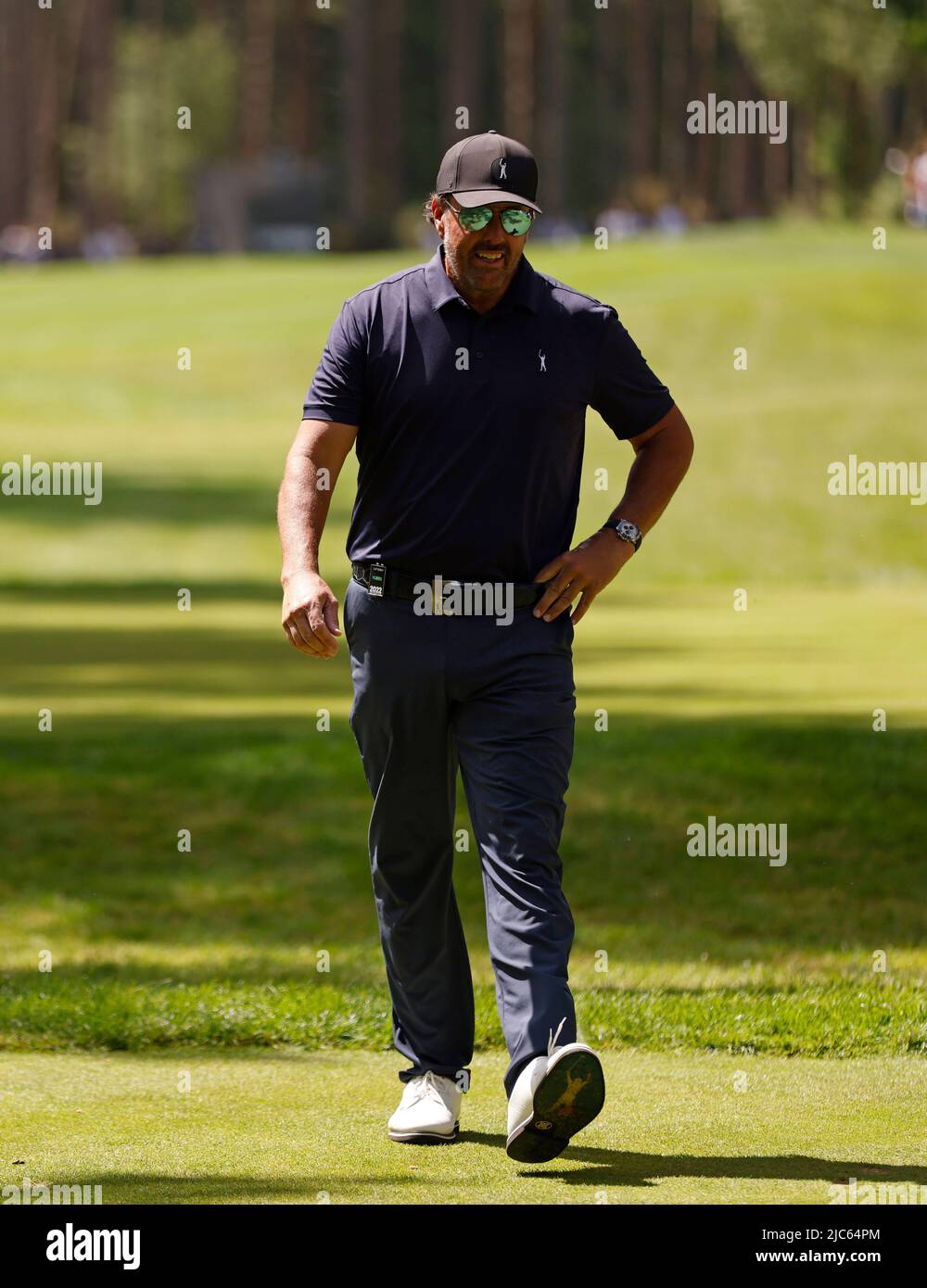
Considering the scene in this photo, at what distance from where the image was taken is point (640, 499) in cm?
613

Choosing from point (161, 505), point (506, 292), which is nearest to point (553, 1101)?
point (506, 292)

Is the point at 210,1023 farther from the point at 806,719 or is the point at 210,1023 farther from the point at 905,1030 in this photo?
the point at 806,719

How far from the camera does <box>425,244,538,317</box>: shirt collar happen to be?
5.75m

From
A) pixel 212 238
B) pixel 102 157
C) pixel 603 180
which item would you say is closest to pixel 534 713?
pixel 212 238

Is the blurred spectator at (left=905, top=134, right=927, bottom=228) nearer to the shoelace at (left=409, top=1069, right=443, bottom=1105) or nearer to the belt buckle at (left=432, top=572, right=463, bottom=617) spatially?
the shoelace at (left=409, top=1069, right=443, bottom=1105)

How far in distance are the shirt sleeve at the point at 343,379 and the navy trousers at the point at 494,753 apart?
0.41 meters

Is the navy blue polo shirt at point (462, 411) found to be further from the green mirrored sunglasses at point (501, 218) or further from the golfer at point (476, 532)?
the green mirrored sunglasses at point (501, 218)

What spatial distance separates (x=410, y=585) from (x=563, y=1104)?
123 cm

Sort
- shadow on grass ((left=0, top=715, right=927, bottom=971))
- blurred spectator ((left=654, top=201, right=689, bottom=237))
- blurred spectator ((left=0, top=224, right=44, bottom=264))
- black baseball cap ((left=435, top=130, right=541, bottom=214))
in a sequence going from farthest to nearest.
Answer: blurred spectator ((left=0, top=224, right=44, bottom=264))
blurred spectator ((left=654, top=201, right=689, bottom=237))
shadow on grass ((left=0, top=715, right=927, bottom=971))
black baseball cap ((left=435, top=130, right=541, bottom=214))

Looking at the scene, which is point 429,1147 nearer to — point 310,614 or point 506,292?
point 310,614

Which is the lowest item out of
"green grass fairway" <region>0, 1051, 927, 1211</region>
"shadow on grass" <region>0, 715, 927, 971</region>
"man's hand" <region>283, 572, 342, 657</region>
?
"shadow on grass" <region>0, 715, 927, 971</region>

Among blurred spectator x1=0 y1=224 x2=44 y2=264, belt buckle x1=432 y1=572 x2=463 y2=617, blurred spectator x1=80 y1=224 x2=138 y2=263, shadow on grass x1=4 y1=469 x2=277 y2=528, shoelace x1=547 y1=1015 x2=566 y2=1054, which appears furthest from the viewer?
blurred spectator x1=80 y1=224 x2=138 y2=263

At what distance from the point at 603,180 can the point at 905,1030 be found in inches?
3620

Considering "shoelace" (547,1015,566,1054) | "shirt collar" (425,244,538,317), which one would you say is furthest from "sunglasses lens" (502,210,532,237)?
"shoelace" (547,1015,566,1054)
